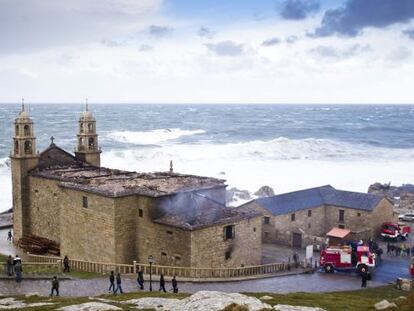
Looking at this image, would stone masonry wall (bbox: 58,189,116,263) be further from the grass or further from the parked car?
the parked car

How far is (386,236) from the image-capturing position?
1738 inches

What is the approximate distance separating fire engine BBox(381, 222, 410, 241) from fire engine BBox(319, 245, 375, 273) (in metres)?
8.98

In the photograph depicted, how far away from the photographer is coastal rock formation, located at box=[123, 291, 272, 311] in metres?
19.5

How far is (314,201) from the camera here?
1788 inches

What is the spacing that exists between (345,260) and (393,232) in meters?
10.3

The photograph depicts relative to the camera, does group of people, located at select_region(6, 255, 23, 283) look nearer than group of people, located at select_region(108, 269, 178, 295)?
No

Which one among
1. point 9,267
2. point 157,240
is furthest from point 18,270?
point 157,240

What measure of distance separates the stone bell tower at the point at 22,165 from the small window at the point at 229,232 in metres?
18.5

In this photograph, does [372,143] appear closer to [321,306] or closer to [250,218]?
[250,218]

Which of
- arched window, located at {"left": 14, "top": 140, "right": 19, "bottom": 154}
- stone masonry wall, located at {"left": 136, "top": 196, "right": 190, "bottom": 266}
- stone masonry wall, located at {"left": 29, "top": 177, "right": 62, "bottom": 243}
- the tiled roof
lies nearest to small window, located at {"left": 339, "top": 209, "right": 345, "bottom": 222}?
the tiled roof

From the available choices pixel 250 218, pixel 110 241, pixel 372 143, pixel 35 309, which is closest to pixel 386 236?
pixel 250 218

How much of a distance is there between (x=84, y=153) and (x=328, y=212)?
20971mm

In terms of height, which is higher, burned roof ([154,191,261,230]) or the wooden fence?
burned roof ([154,191,261,230])

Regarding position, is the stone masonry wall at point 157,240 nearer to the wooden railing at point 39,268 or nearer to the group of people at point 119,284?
the group of people at point 119,284
